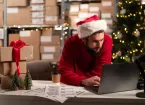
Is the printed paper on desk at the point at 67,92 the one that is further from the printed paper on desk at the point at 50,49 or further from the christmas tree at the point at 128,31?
the printed paper on desk at the point at 50,49

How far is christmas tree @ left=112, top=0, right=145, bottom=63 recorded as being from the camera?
14.1ft

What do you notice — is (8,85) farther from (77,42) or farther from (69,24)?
(69,24)

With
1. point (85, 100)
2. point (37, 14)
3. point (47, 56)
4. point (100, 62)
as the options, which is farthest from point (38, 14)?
point (85, 100)

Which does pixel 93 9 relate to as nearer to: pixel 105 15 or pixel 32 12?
pixel 105 15

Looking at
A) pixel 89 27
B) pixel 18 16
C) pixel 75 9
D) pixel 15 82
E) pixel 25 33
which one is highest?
pixel 75 9

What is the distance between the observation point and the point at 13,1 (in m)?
4.72

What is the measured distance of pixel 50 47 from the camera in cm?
461

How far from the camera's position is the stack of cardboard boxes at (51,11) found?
4.61m

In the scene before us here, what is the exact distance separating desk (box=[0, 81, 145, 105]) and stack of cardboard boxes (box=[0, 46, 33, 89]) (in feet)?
0.60

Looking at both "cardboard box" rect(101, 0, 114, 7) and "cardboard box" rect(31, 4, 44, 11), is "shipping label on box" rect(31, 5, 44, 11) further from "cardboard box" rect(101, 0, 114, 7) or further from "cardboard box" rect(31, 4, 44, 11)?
"cardboard box" rect(101, 0, 114, 7)

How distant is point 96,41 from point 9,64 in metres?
0.74

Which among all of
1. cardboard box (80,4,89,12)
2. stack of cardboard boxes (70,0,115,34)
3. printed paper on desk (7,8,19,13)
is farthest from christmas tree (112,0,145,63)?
printed paper on desk (7,8,19,13)

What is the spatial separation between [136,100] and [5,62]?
0.88 meters

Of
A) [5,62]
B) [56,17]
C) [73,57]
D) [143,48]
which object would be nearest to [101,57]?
[73,57]
